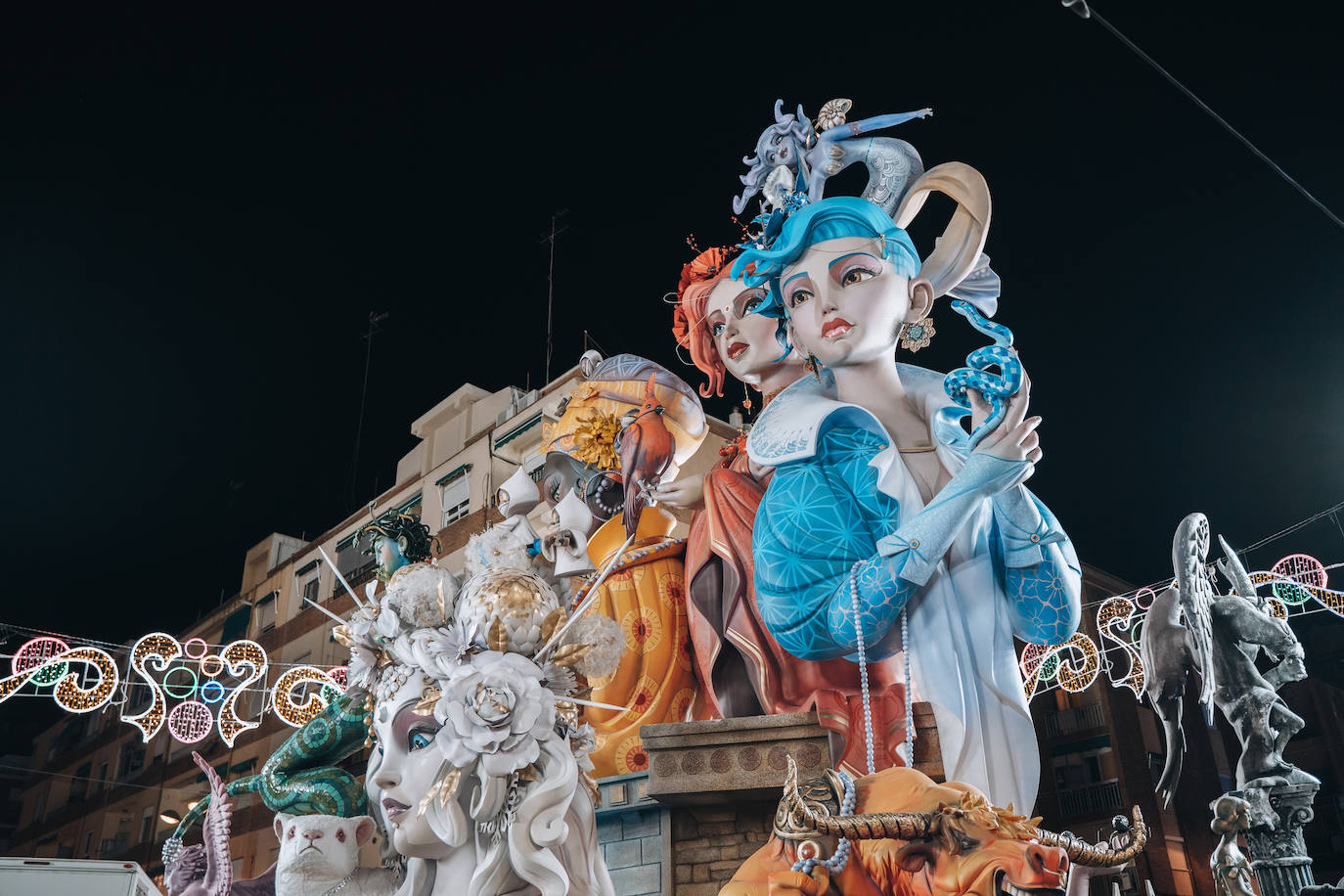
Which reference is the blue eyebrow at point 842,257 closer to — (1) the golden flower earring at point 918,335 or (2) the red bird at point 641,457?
(1) the golden flower earring at point 918,335

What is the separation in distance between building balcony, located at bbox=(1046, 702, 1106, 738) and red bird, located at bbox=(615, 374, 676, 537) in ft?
19.0

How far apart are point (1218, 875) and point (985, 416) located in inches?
84.1

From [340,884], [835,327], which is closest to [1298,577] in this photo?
[835,327]

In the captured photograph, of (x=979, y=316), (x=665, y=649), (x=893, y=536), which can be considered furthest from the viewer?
(x=665, y=649)

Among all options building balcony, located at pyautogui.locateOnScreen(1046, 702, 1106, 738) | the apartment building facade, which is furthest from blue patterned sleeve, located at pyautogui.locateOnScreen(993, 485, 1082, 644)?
building balcony, located at pyautogui.locateOnScreen(1046, 702, 1106, 738)

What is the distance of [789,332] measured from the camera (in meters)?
4.61

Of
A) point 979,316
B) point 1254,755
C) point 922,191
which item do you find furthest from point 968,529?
point 1254,755

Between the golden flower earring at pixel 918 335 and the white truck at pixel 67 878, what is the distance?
10.8ft

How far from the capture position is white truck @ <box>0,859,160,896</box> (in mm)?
2854

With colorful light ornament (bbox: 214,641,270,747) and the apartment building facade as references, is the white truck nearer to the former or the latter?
colorful light ornament (bbox: 214,641,270,747)

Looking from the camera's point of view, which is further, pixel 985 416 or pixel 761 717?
pixel 985 416

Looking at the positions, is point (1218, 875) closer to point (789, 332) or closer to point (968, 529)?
point (968, 529)

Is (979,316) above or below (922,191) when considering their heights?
below

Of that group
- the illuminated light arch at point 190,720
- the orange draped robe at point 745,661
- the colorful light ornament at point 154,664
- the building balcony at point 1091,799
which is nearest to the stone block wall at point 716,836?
the orange draped robe at point 745,661
